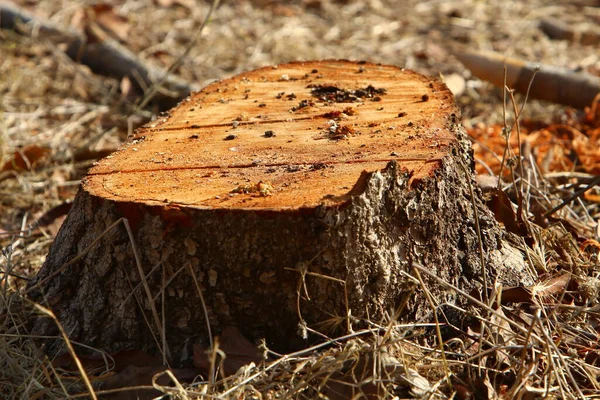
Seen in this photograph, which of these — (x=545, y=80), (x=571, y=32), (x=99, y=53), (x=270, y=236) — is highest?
(x=270, y=236)

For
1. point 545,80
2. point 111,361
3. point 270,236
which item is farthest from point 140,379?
point 545,80

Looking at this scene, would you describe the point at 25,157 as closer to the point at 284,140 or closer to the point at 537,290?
the point at 284,140

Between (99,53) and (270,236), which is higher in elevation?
(270,236)

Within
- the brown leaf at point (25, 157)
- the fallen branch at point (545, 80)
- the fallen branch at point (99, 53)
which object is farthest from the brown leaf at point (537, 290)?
the fallen branch at point (99, 53)

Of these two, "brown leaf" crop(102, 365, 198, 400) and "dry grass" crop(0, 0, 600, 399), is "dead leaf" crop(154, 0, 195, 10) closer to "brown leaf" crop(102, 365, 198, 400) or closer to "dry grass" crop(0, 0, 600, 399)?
"dry grass" crop(0, 0, 600, 399)

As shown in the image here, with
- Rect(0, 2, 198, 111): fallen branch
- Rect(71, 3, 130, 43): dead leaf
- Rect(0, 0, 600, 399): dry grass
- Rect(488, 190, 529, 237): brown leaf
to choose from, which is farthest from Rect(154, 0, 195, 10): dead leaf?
Rect(488, 190, 529, 237): brown leaf

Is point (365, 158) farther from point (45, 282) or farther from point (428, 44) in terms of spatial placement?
point (428, 44)
